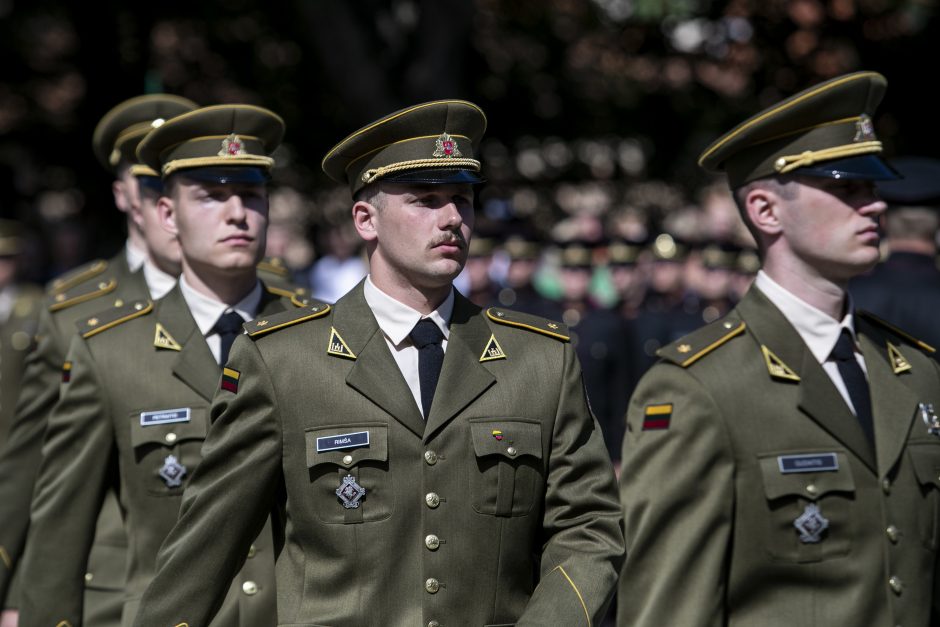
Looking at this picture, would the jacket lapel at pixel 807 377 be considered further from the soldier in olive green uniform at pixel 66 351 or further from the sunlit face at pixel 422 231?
the soldier in olive green uniform at pixel 66 351

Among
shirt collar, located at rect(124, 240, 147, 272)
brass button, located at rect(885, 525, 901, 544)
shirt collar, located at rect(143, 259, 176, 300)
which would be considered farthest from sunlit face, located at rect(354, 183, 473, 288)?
shirt collar, located at rect(124, 240, 147, 272)

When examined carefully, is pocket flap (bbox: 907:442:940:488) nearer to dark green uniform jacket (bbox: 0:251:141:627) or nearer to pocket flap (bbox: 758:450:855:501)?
pocket flap (bbox: 758:450:855:501)

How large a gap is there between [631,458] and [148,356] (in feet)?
6.36

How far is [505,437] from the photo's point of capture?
174 inches

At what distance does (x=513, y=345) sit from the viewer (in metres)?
4.63

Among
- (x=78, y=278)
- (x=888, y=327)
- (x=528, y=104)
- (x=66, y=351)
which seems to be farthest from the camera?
(x=528, y=104)

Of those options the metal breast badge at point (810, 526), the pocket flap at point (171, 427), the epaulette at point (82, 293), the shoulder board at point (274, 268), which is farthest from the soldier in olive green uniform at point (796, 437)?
the epaulette at point (82, 293)

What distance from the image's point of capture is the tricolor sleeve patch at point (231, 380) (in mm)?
4535

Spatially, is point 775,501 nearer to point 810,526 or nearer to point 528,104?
point 810,526

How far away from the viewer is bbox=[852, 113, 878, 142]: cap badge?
5.04 m

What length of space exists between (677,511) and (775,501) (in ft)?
0.96

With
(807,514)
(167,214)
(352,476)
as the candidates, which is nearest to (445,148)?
(352,476)

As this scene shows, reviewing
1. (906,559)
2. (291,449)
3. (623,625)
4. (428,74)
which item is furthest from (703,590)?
(428,74)

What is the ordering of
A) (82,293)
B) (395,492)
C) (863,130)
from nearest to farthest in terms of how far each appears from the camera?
(395,492), (863,130), (82,293)
